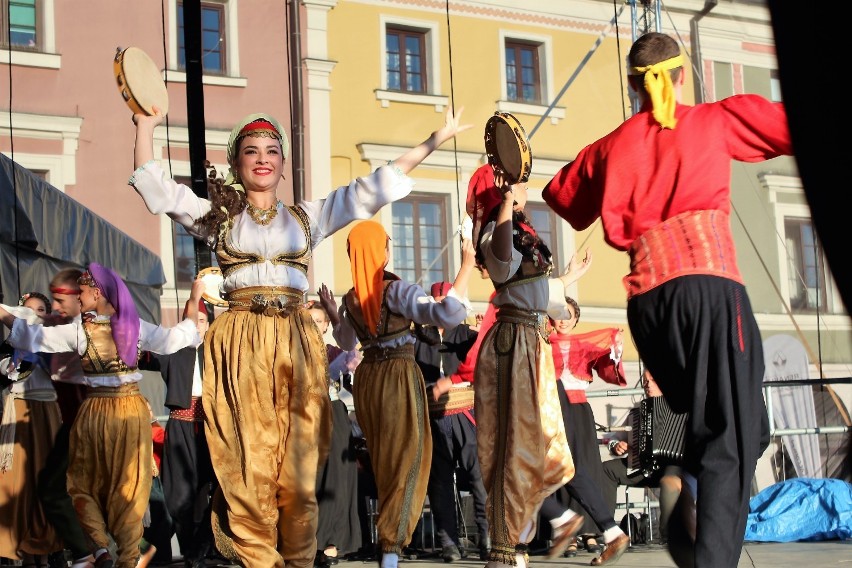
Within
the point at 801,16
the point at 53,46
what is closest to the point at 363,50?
the point at 53,46

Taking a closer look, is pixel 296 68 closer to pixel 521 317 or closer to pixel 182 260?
pixel 182 260

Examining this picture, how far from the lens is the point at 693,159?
3.27 metres

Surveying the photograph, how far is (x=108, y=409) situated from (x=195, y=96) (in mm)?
1800

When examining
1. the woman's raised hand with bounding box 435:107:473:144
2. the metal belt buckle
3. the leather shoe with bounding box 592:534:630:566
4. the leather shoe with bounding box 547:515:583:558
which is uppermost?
the woman's raised hand with bounding box 435:107:473:144

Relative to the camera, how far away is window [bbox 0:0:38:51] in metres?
13.2

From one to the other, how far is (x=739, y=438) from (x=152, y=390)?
844 cm

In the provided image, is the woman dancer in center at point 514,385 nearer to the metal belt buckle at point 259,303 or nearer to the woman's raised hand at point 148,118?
the metal belt buckle at point 259,303

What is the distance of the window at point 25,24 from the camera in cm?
1318

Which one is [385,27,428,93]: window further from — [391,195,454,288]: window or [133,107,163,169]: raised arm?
[133,107,163,169]: raised arm

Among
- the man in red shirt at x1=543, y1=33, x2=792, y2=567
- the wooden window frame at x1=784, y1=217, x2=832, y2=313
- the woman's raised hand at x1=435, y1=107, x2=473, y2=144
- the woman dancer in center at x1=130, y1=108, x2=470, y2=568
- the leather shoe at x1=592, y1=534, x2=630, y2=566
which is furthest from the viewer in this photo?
the wooden window frame at x1=784, y1=217, x2=832, y2=313

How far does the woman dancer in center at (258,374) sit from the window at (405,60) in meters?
11.1

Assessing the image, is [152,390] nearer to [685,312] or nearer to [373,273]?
[373,273]

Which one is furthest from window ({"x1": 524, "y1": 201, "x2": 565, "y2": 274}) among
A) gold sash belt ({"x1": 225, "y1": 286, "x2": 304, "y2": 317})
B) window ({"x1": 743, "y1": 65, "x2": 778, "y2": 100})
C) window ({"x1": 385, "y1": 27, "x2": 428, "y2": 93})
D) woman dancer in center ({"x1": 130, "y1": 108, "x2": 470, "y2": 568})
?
gold sash belt ({"x1": 225, "y1": 286, "x2": 304, "y2": 317})

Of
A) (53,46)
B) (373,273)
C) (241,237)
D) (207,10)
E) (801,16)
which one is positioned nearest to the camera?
(801,16)
